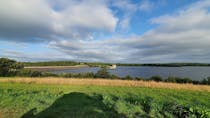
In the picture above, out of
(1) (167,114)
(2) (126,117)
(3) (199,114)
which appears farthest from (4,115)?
(3) (199,114)

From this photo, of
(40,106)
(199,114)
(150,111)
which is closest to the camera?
(199,114)

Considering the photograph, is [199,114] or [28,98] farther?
[28,98]

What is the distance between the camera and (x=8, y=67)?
52.4 meters

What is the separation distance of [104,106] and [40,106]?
2.99 metres

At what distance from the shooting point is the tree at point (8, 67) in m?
52.0

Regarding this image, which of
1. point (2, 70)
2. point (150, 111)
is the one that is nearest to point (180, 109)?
point (150, 111)

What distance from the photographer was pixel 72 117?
25.0 feet

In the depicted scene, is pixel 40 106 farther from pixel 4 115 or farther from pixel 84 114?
pixel 84 114

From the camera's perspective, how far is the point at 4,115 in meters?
7.93

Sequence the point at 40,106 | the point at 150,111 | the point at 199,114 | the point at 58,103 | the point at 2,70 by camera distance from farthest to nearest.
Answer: the point at 2,70 → the point at 58,103 → the point at 40,106 → the point at 150,111 → the point at 199,114

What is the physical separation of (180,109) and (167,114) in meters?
0.57

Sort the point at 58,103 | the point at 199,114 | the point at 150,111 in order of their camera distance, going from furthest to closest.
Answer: the point at 58,103, the point at 150,111, the point at 199,114

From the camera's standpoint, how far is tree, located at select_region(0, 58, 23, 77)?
52.0 m

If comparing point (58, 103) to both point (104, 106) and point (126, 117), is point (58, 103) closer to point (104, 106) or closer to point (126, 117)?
point (104, 106)
